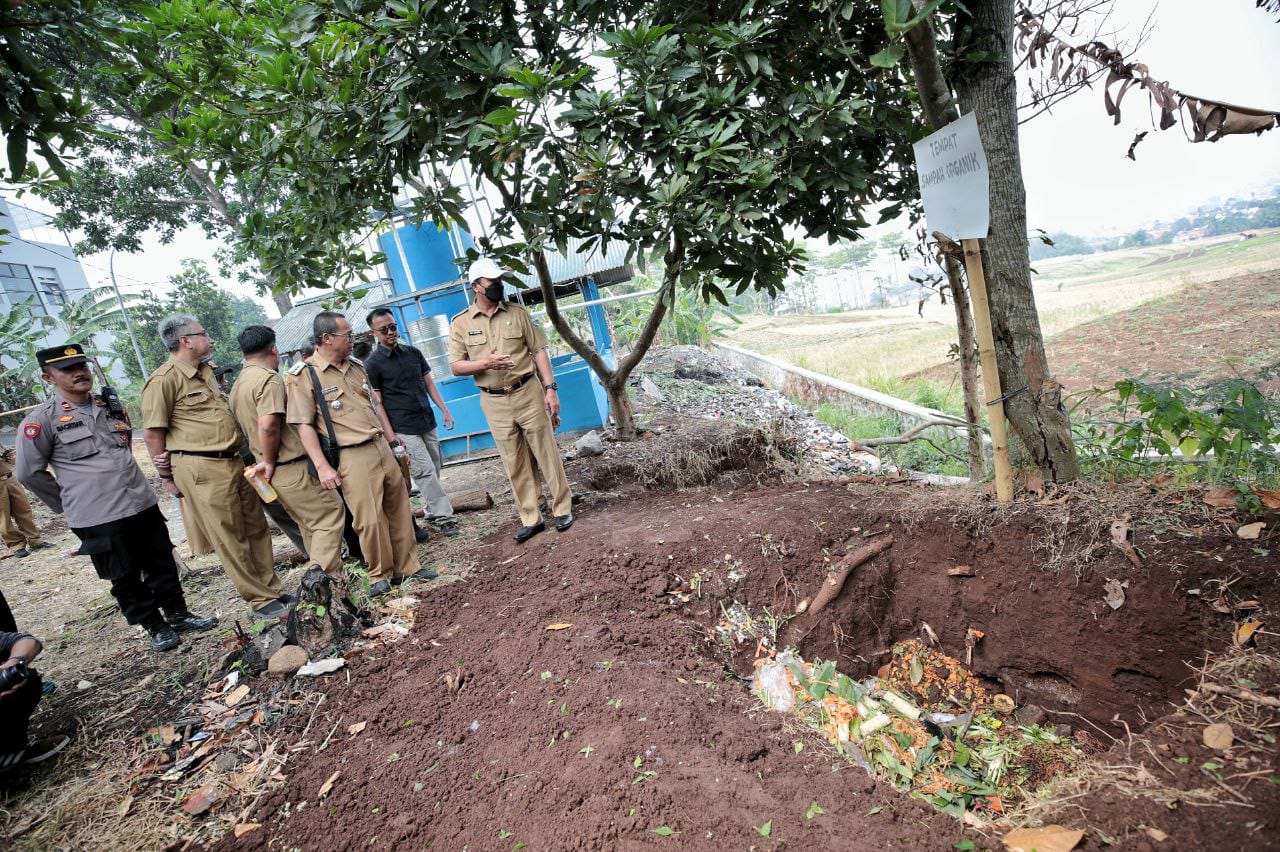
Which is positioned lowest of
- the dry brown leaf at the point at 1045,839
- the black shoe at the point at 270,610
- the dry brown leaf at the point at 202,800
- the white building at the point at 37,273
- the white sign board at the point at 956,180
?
the dry brown leaf at the point at 1045,839

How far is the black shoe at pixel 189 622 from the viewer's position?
3.70 m

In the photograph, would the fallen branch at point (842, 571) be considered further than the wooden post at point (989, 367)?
Yes

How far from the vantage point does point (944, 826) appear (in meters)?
1.70

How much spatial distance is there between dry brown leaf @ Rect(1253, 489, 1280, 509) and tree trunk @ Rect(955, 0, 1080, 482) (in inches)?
23.9

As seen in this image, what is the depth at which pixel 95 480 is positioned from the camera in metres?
3.39

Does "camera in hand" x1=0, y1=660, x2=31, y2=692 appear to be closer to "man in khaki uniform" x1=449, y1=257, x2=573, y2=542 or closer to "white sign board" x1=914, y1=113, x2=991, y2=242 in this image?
"man in khaki uniform" x1=449, y1=257, x2=573, y2=542

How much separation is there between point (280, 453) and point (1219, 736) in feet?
13.8

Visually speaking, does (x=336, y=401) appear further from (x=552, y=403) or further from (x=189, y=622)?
(x=189, y=622)

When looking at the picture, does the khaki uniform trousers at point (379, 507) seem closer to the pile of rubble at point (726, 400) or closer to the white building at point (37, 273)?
the pile of rubble at point (726, 400)

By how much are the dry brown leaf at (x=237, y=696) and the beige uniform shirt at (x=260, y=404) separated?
123cm

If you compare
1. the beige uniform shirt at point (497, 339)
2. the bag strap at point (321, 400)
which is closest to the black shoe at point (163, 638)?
the bag strap at point (321, 400)

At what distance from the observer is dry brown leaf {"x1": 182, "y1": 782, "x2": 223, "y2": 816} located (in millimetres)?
2139

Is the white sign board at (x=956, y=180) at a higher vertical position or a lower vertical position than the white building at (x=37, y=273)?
lower

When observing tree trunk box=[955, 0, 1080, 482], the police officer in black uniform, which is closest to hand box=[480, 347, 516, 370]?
the police officer in black uniform
